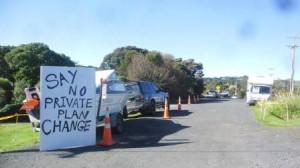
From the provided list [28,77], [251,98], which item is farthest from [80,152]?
[28,77]

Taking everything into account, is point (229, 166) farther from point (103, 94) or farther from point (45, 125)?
point (103, 94)

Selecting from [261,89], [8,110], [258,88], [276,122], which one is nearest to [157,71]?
[258,88]

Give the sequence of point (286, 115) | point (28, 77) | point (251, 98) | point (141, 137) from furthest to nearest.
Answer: point (28, 77) → point (251, 98) → point (286, 115) → point (141, 137)

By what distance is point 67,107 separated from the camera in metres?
12.5

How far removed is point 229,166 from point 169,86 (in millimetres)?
46729

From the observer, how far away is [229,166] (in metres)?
9.80

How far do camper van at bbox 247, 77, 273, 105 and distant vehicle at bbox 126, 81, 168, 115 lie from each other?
20.5 m

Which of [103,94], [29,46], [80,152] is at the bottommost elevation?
[80,152]

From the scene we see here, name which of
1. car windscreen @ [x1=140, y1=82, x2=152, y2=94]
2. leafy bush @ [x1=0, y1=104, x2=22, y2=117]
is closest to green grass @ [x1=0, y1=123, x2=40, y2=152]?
car windscreen @ [x1=140, y1=82, x2=152, y2=94]

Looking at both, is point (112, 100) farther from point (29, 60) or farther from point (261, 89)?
point (29, 60)

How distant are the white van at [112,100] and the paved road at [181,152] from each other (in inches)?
20.9

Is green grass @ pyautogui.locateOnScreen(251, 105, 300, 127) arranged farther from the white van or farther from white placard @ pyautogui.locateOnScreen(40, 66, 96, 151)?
white placard @ pyautogui.locateOnScreen(40, 66, 96, 151)

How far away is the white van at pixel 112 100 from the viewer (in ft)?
49.7

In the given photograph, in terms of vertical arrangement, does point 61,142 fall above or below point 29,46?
below
